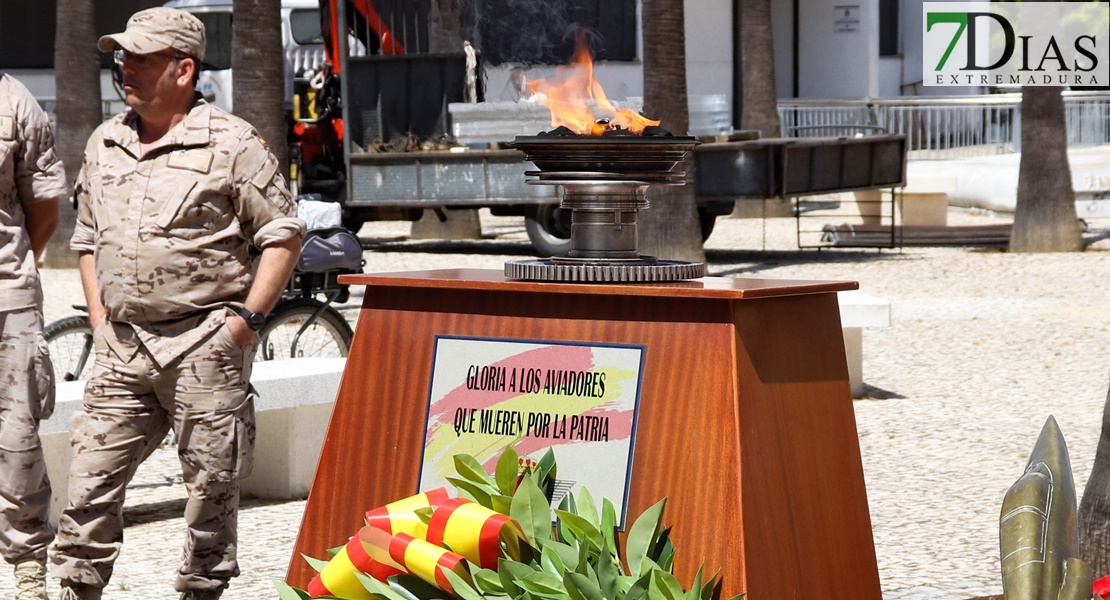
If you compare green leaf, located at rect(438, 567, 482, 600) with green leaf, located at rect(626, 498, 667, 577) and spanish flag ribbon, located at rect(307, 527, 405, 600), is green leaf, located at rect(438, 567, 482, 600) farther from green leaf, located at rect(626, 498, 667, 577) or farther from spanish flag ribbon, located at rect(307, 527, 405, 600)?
green leaf, located at rect(626, 498, 667, 577)

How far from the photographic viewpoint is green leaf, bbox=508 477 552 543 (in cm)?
340

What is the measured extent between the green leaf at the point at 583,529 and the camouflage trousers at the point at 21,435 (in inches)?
85.5

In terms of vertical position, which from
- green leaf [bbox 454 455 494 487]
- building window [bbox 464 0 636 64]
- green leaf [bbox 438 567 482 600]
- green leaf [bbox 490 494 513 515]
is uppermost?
building window [bbox 464 0 636 64]

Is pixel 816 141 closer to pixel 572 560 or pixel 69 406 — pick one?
pixel 69 406

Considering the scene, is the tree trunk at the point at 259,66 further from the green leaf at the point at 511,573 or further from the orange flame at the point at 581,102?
the green leaf at the point at 511,573

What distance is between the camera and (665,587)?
3.19 m

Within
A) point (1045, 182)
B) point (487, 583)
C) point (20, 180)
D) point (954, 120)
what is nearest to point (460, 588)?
point (487, 583)

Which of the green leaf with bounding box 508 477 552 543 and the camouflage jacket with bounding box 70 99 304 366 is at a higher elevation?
the camouflage jacket with bounding box 70 99 304 366

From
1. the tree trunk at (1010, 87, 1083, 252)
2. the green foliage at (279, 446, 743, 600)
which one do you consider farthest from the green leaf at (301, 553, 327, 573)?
the tree trunk at (1010, 87, 1083, 252)

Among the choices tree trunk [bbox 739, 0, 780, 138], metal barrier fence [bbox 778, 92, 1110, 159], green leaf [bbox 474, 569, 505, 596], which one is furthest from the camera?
metal barrier fence [bbox 778, 92, 1110, 159]

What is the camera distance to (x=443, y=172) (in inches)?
642

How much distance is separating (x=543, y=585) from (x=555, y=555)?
91mm

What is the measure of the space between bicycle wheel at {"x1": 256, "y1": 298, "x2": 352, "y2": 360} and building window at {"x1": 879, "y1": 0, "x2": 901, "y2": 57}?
87.6 ft
